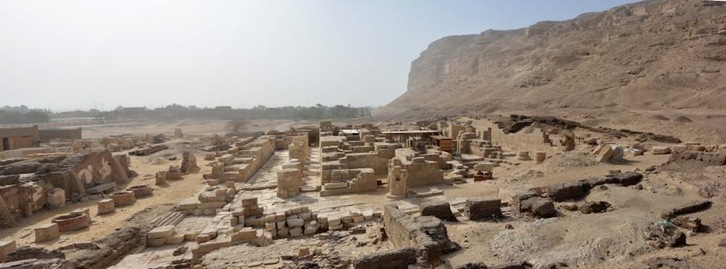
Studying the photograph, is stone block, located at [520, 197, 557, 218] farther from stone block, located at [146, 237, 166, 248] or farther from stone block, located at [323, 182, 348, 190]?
stone block, located at [146, 237, 166, 248]

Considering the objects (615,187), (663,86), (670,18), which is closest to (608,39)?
(670,18)

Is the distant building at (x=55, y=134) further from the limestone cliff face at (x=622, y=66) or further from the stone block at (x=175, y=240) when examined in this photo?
the limestone cliff face at (x=622, y=66)

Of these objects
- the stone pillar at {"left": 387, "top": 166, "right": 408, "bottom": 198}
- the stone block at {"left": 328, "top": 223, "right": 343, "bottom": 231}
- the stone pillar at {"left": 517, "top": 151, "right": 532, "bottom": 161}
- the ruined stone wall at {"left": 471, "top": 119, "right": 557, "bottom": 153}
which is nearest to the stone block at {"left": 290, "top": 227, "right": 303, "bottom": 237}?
the stone block at {"left": 328, "top": 223, "right": 343, "bottom": 231}

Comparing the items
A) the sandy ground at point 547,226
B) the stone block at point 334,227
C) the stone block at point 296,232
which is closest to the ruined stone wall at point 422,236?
the sandy ground at point 547,226

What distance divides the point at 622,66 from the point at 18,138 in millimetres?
62404

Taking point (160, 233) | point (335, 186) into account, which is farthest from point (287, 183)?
point (160, 233)

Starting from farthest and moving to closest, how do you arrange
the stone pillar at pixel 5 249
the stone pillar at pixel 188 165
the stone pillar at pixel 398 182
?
1. the stone pillar at pixel 188 165
2. the stone pillar at pixel 398 182
3. the stone pillar at pixel 5 249

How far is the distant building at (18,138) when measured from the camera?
29538mm

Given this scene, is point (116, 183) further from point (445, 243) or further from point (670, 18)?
point (670, 18)

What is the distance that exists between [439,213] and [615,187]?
14.7 feet

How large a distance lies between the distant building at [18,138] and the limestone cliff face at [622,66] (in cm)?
5011

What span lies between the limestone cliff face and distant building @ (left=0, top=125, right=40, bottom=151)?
5011cm

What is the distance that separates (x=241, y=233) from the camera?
9.10m

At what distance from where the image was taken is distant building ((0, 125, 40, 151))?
96.9 ft
